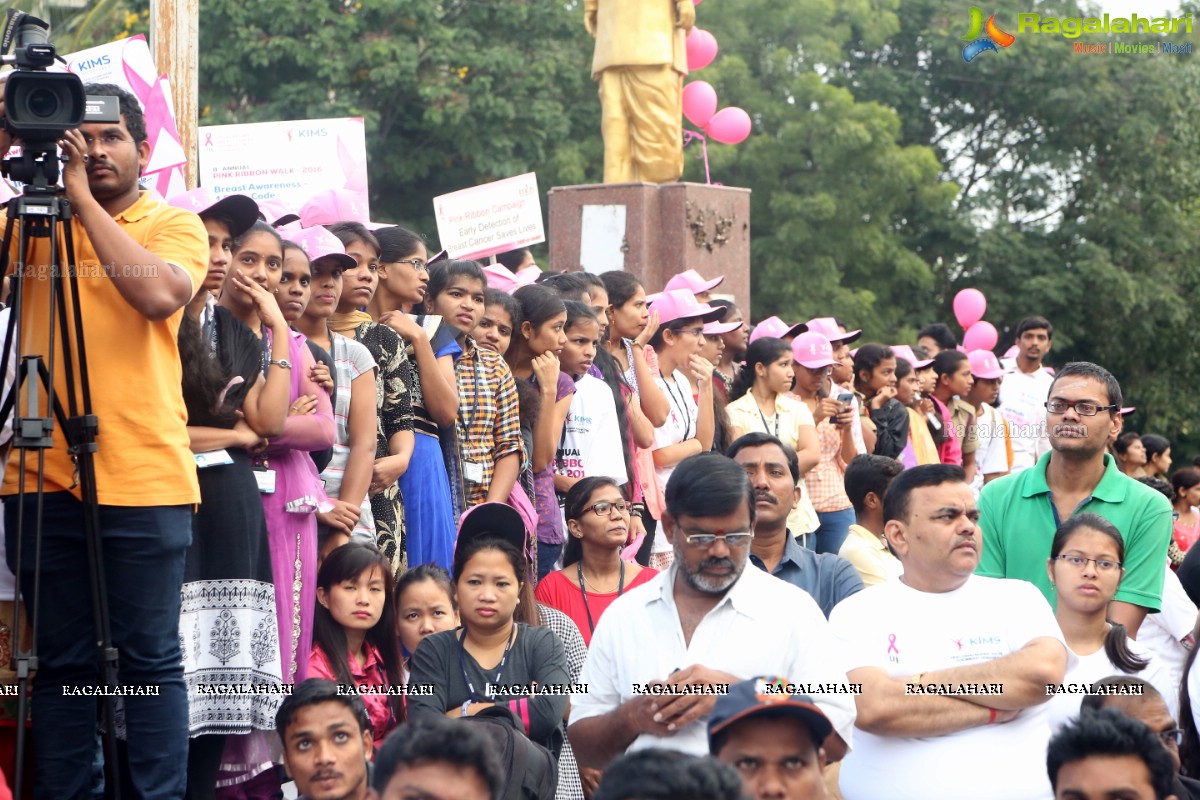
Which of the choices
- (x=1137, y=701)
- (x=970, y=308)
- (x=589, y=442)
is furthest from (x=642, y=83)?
(x=1137, y=701)

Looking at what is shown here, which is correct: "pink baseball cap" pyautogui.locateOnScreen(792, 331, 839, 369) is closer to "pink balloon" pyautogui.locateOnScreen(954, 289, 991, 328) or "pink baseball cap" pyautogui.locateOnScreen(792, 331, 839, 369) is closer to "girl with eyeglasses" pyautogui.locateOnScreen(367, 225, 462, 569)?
"girl with eyeglasses" pyautogui.locateOnScreen(367, 225, 462, 569)

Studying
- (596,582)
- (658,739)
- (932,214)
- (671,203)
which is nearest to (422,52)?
(932,214)

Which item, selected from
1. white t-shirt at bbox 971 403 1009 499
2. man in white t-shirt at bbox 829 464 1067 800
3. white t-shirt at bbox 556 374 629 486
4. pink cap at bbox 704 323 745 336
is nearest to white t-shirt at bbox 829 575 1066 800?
man in white t-shirt at bbox 829 464 1067 800

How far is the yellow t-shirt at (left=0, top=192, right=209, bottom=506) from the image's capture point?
4.40 metres

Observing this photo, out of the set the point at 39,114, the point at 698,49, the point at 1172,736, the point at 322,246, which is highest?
the point at 698,49

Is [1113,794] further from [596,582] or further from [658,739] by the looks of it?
[596,582]

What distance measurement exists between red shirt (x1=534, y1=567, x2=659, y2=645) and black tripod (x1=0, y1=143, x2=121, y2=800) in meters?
2.10

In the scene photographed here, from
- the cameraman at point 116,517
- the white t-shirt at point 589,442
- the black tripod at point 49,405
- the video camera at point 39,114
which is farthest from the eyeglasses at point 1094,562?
the video camera at point 39,114

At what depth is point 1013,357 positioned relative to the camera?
1373 cm

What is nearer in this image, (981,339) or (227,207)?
(227,207)

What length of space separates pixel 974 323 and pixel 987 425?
6396mm

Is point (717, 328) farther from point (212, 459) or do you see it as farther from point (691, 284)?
point (212, 459)

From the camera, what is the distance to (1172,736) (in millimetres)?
5105

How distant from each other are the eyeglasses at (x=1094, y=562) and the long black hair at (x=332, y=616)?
2.25 meters
